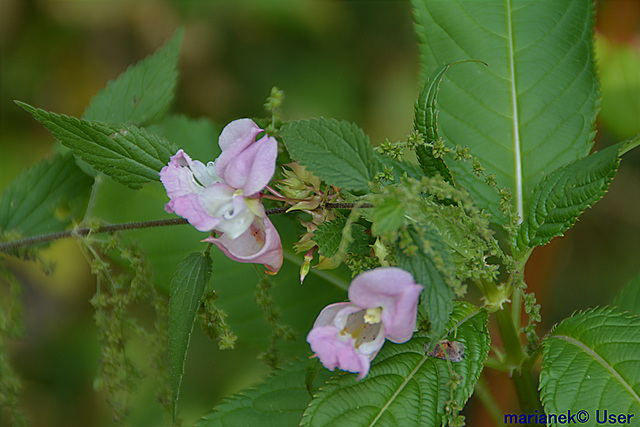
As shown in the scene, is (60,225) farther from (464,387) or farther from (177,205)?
(464,387)

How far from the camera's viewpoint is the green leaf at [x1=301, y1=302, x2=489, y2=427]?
2.78 feet


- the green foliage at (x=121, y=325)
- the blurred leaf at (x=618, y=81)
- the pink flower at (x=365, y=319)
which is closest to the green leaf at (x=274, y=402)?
the green foliage at (x=121, y=325)

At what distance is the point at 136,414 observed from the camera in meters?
2.09

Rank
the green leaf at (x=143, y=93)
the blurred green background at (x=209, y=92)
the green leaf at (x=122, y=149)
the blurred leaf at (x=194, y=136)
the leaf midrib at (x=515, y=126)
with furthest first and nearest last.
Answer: the blurred green background at (x=209, y=92) → the blurred leaf at (x=194, y=136) → the green leaf at (x=143, y=93) → the leaf midrib at (x=515, y=126) → the green leaf at (x=122, y=149)

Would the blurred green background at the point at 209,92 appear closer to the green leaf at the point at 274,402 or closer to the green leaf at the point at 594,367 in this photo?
the green leaf at the point at 274,402

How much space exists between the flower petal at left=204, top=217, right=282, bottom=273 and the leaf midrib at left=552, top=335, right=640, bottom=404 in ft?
1.67

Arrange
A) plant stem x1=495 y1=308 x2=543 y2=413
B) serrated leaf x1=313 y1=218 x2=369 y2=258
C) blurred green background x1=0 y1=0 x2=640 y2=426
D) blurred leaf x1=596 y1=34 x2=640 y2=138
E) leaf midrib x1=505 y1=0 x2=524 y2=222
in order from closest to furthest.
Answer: serrated leaf x1=313 y1=218 x2=369 y2=258 < plant stem x1=495 y1=308 x2=543 y2=413 < leaf midrib x1=505 y1=0 x2=524 y2=222 < blurred leaf x1=596 y1=34 x2=640 y2=138 < blurred green background x1=0 y1=0 x2=640 y2=426

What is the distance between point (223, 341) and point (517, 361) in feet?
1.83

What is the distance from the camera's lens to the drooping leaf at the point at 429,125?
90 centimetres

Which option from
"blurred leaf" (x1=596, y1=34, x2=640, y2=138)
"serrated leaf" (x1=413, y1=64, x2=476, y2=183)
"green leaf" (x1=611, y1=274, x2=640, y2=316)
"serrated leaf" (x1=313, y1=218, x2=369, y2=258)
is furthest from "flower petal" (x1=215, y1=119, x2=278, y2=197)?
"blurred leaf" (x1=596, y1=34, x2=640, y2=138)

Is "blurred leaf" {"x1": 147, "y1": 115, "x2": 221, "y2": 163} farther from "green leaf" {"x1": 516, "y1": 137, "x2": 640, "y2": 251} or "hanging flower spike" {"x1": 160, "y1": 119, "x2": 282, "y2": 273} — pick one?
"green leaf" {"x1": 516, "y1": 137, "x2": 640, "y2": 251}

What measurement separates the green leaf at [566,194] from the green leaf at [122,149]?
629mm

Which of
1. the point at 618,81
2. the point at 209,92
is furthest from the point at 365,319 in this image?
the point at 209,92

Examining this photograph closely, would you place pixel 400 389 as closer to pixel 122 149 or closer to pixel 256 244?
pixel 256 244
